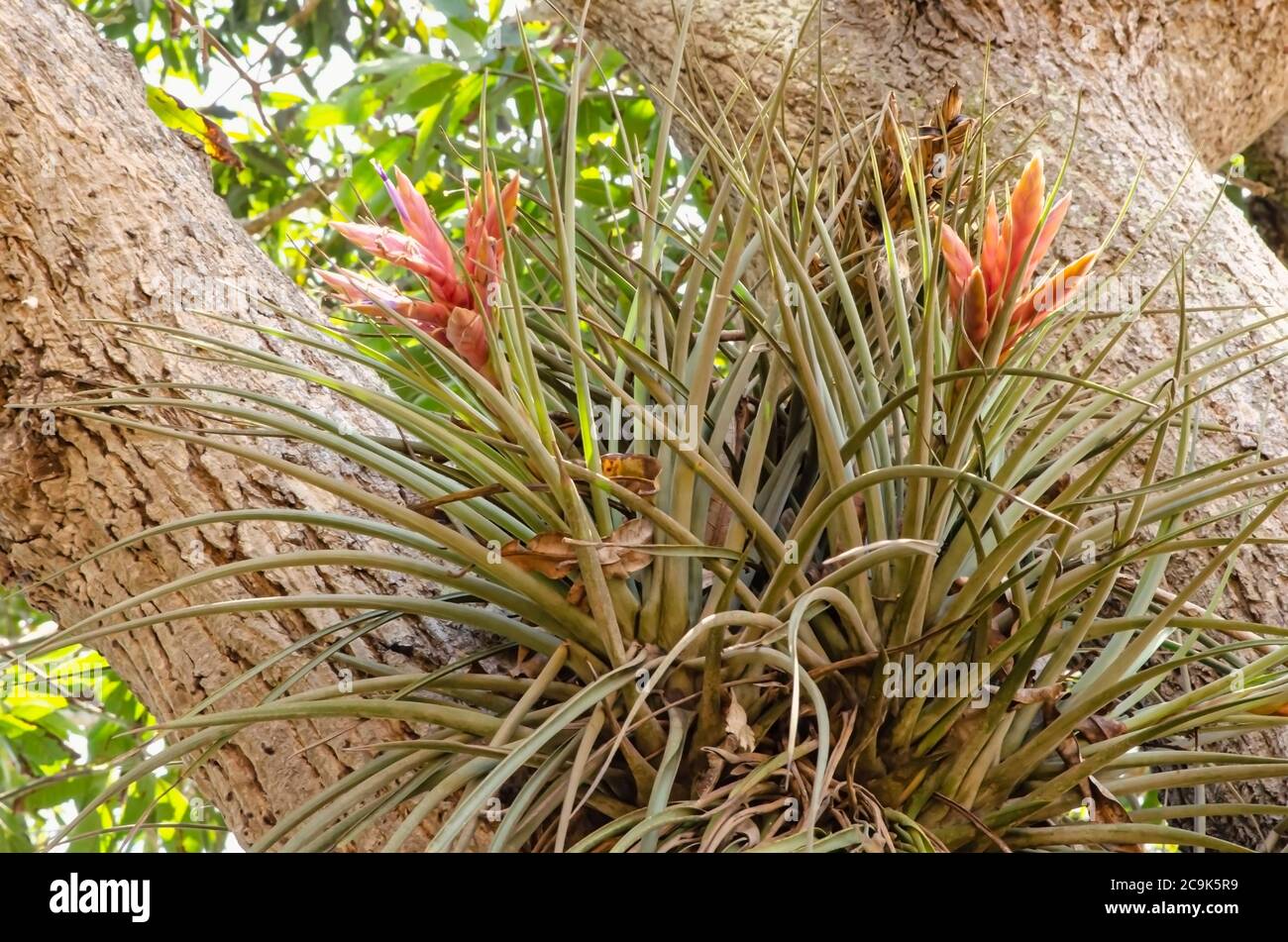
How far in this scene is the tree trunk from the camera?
110 cm

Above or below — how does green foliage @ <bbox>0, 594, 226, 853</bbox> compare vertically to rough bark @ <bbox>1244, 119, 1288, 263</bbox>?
below

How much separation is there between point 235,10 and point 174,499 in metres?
2.35

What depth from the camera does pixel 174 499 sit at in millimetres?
965

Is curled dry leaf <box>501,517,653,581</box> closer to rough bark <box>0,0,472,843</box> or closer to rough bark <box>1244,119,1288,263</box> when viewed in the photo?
rough bark <box>0,0,472,843</box>

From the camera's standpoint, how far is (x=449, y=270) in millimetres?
785

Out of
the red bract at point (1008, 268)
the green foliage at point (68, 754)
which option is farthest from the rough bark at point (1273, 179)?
the green foliage at point (68, 754)

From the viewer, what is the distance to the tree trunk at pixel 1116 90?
3.62ft

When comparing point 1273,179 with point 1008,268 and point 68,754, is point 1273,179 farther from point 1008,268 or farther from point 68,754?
point 68,754

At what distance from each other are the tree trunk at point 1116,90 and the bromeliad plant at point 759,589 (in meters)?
0.29

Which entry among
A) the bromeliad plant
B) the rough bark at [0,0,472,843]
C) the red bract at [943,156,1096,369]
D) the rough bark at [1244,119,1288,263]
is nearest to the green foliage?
the rough bark at [0,0,472,843]

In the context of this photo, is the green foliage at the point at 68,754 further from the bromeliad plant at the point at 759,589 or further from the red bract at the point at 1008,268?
the red bract at the point at 1008,268

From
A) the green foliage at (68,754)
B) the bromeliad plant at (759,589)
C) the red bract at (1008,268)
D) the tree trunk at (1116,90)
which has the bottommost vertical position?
the green foliage at (68,754)

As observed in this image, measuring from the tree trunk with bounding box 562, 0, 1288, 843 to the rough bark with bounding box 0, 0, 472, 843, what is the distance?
1.70 feet
